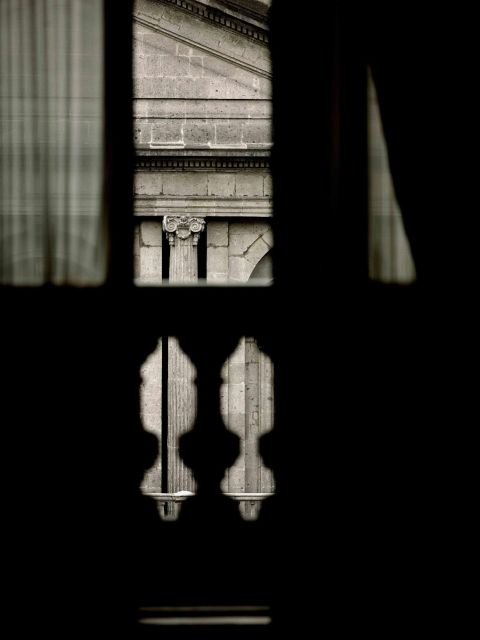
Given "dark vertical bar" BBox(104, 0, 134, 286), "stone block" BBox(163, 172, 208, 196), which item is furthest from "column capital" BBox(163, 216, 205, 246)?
"dark vertical bar" BBox(104, 0, 134, 286)

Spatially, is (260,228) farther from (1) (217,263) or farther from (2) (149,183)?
(2) (149,183)

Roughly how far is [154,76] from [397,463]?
9.47 metres

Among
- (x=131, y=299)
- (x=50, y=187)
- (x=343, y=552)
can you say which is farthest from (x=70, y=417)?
(x=343, y=552)

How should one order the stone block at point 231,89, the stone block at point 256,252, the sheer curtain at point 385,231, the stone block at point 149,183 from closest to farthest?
the sheer curtain at point 385,231, the stone block at point 231,89, the stone block at point 149,183, the stone block at point 256,252

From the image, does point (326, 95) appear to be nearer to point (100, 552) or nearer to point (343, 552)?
point (343, 552)

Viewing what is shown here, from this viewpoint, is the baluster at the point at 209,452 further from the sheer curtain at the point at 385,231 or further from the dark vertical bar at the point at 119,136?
the sheer curtain at the point at 385,231

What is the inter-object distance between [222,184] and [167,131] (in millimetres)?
1115

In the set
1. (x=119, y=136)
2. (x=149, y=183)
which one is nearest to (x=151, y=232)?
(x=149, y=183)

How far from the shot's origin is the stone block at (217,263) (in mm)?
11508

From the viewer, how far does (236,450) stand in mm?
2934

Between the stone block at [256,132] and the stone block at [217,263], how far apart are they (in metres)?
1.66

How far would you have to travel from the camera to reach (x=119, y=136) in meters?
3.05

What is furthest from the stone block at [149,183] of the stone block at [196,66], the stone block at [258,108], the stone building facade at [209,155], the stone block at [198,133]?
the stone block at [258,108]

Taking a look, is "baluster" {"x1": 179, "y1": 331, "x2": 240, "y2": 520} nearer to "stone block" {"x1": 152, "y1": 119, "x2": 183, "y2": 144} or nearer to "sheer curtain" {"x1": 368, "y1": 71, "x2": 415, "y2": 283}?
"sheer curtain" {"x1": 368, "y1": 71, "x2": 415, "y2": 283}
